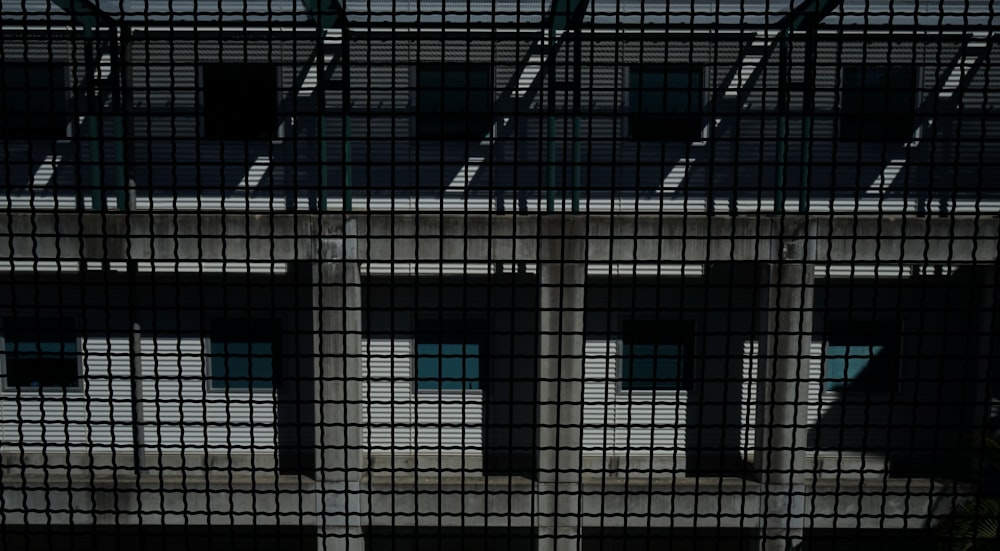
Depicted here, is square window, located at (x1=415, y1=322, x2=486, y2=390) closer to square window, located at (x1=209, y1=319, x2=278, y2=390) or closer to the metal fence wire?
the metal fence wire

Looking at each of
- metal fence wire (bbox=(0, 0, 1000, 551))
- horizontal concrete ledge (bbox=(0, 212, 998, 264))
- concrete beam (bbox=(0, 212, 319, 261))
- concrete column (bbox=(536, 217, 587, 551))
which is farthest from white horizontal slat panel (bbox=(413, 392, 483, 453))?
concrete beam (bbox=(0, 212, 319, 261))

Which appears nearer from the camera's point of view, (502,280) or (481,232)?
(481,232)

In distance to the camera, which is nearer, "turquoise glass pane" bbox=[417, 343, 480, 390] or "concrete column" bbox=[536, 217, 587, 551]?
"concrete column" bbox=[536, 217, 587, 551]

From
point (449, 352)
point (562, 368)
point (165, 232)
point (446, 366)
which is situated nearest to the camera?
point (165, 232)

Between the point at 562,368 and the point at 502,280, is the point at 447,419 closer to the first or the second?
the point at 502,280

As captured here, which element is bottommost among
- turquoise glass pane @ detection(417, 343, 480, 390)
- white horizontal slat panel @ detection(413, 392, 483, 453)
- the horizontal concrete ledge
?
white horizontal slat panel @ detection(413, 392, 483, 453)

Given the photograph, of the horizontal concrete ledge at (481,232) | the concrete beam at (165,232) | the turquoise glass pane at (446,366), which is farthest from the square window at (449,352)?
the concrete beam at (165,232)

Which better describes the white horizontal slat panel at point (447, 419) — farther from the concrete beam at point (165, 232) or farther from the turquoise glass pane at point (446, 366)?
the concrete beam at point (165, 232)

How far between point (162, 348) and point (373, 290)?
2062 mm

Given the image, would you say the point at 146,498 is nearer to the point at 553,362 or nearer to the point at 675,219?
the point at 553,362

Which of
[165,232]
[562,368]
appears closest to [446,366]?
[562,368]

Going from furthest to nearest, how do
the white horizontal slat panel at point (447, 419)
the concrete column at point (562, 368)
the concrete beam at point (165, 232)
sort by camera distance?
the white horizontal slat panel at point (447, 419), the concrete column at point (562, 368), the concrete beam at point (165, 232)

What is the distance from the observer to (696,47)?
6574 mm

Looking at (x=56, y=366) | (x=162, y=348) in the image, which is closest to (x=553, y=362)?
(x=162, y=348)
